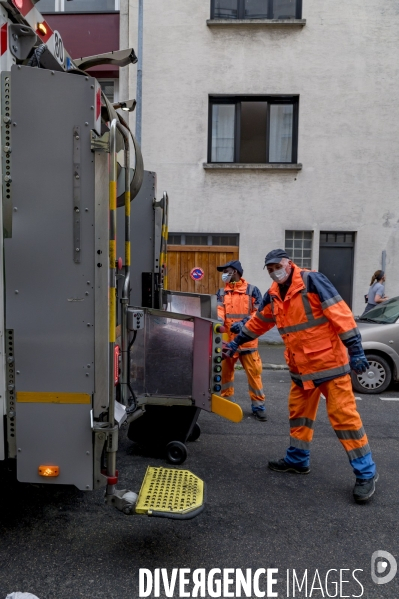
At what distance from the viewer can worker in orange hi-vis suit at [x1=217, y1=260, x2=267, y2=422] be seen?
5.66m

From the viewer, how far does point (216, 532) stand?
3.20 m

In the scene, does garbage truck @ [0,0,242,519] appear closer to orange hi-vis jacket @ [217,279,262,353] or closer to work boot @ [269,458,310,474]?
work boot @ [269,458,310,474]

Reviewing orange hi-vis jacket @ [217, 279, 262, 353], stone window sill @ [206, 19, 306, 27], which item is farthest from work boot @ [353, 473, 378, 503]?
stone window sill @ [206, 19, 306, 27]

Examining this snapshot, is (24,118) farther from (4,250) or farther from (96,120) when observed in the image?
(4,250)

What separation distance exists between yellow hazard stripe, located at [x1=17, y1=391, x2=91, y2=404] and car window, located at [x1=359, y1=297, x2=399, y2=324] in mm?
5445

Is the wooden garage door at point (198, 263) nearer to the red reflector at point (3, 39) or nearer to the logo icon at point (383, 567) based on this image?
the logo icon at point (383, 567)

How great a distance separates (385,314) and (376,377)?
1.02 meters

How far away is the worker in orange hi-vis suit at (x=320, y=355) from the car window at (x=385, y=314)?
3479mm

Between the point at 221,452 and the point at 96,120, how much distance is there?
319 centimetres

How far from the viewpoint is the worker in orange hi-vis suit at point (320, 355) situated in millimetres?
3650

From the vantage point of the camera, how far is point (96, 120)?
2.68 meters

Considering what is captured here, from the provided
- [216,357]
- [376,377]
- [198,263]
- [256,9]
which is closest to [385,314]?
[376,377]

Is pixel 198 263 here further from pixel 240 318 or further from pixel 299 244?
pixel 240 318

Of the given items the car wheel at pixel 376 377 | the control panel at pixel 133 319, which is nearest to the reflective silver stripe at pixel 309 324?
the control panel at pixel 133 319
